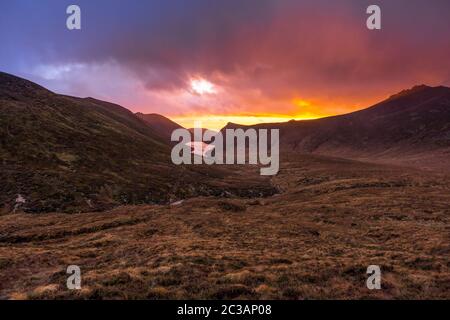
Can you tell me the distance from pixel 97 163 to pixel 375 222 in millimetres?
59911

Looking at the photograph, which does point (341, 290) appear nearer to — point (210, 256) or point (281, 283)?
point (281, 283)

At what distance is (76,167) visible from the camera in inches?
2884

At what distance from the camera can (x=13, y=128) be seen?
274 ft

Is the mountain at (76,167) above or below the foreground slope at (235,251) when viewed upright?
above

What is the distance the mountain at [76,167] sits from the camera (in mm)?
56781

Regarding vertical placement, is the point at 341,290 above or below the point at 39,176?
below

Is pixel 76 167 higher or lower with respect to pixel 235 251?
higher

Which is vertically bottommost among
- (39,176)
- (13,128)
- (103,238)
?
(103,238)

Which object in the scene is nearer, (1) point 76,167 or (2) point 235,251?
(2) point 235,251

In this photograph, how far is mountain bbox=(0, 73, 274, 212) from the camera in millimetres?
56781

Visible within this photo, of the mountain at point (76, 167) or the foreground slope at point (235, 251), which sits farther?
the mountain at point (76, 167)

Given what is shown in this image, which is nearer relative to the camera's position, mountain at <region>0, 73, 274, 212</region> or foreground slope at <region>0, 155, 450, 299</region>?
foreground slope at <region>0, 155, 450, 299</region>

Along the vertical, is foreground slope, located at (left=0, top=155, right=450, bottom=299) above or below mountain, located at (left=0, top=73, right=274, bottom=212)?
below
